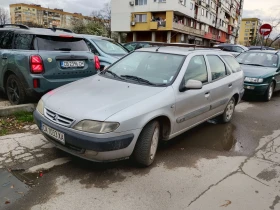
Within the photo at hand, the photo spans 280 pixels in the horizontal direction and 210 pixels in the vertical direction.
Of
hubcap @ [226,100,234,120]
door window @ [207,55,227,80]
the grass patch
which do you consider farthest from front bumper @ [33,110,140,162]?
hubcap @ [226,100,234,120]

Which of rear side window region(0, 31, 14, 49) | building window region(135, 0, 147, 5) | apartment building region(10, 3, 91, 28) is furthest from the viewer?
apartment building region(10, 3, 91, 28)

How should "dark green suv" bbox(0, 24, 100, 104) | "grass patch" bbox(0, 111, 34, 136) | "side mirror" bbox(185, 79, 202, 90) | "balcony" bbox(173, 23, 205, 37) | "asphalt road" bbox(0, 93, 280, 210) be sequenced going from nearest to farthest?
"asphalt road" bbox(0, 93, 280, 210) < "side mirror" bbox(185, 79, 202, 90) < "grass patch" bbox(0, 111, 34, 136) < "dark green suv" bbox(0, 24, 100, 104) < "balcony" bbox(173, 23, 205, 37)

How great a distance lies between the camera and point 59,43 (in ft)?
17.3

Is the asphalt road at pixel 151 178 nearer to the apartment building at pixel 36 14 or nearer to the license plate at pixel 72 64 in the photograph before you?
the license plate at pixel 72 64

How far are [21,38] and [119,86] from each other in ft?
8.81

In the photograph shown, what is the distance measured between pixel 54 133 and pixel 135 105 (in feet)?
3.43

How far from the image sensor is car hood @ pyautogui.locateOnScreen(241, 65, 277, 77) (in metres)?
7.96

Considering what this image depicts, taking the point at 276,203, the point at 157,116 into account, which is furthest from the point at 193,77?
the point at 276,203

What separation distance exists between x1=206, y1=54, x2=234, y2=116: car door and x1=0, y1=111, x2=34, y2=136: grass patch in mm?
3478

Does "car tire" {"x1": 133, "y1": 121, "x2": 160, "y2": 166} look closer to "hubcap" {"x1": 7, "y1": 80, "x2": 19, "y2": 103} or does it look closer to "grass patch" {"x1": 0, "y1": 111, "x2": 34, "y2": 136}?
"grass patch" {"x1": 0, "y1": 111, "x2": 34, "y2": 136}

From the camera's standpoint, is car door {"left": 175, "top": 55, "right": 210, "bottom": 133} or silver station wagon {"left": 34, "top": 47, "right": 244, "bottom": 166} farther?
car door {"left": 175, "top": 55, "right": 210, "bottom": 133}

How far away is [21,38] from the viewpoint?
16.6 ft

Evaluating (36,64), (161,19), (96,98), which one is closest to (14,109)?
(36,64)

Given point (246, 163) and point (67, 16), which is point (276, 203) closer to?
point (246, 163)
